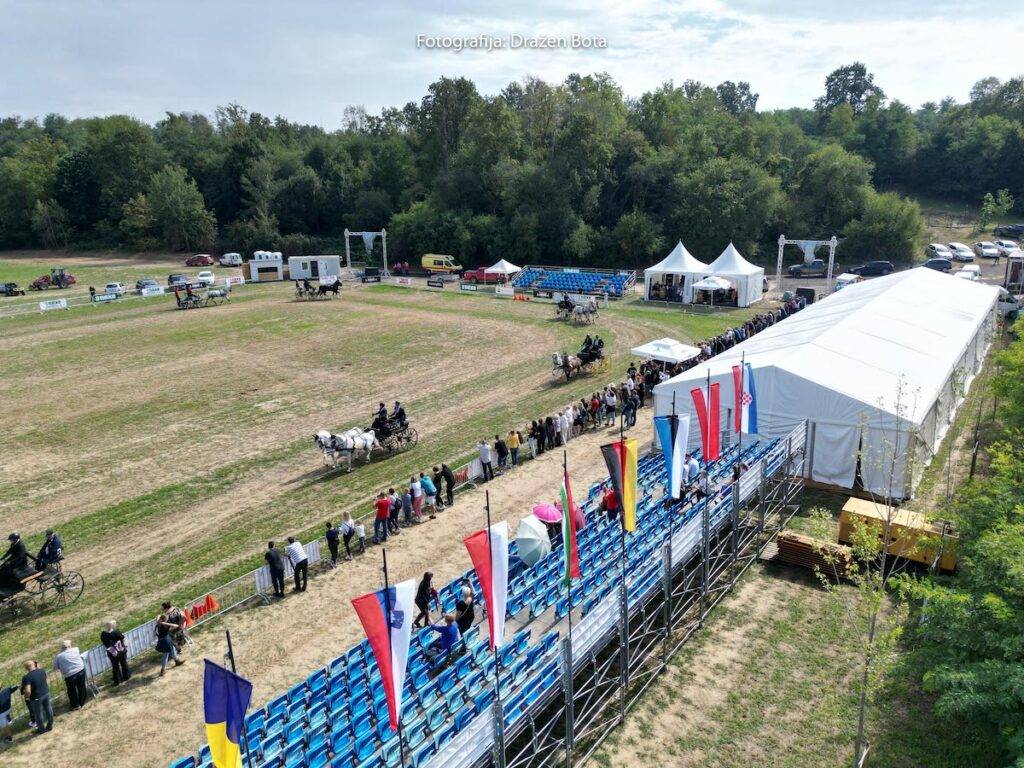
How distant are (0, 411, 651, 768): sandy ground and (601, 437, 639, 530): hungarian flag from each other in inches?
181

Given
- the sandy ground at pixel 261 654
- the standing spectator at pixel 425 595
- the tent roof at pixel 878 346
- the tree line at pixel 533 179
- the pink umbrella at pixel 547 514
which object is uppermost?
the tree line at pixel 533 179

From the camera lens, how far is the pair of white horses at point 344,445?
17.5 metres

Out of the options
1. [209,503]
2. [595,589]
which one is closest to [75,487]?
[209,503]

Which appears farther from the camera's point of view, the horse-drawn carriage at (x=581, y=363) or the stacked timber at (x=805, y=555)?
the horse-drawn carriage at (x=581, y=363)

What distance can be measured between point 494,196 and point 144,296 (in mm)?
32494

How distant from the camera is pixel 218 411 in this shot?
2216cm

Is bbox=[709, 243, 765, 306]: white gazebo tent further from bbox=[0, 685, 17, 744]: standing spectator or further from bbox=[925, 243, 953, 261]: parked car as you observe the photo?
bbox=[0, 685, 17, 744]: standing spectator

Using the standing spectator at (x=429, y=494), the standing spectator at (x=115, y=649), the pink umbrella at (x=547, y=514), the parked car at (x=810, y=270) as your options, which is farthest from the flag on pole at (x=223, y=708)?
the parked car at (x=810, y=270)

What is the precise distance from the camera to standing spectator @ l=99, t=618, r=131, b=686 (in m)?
9.76

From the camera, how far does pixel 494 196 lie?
213 feet

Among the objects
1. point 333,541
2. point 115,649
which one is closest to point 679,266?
point 333,541

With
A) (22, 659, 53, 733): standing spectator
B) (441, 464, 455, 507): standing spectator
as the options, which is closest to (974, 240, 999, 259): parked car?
(441, 464, 455, 507): standing spectator

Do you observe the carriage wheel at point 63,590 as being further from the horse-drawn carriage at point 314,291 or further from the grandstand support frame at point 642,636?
the horse-drawn carriage at point 314,291

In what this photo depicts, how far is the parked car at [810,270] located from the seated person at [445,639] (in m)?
49.4
